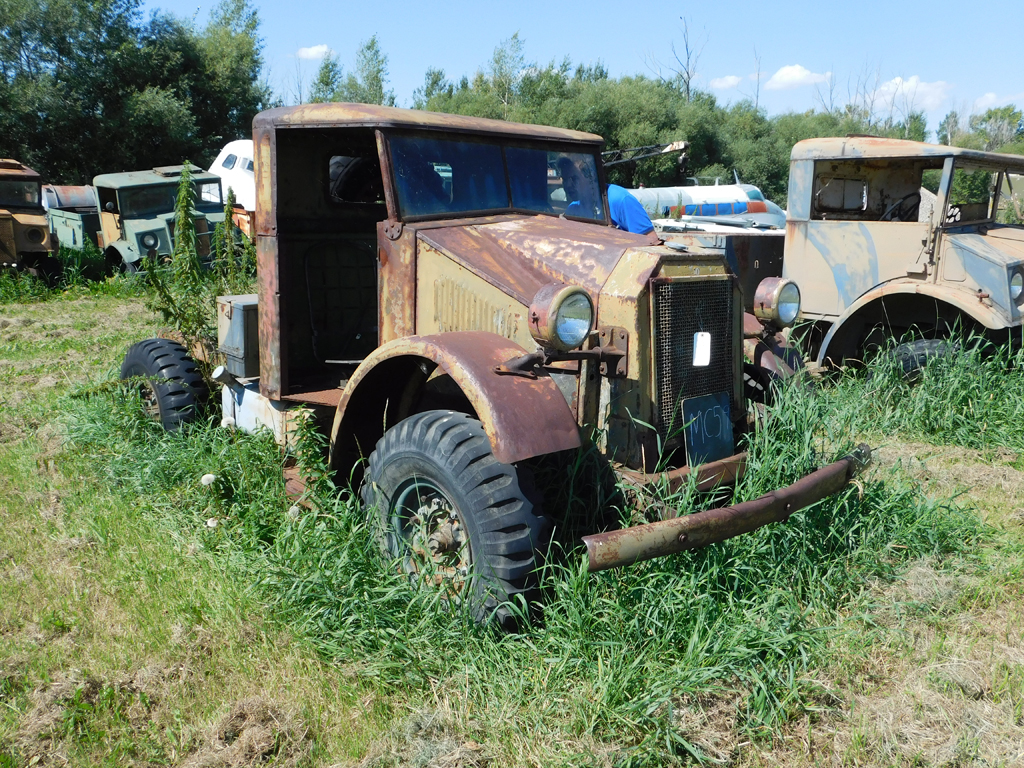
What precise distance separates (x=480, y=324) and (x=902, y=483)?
2.27 metres

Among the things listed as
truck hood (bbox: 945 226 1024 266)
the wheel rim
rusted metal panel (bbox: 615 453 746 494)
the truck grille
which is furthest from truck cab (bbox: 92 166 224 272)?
rusted metal panel (bbox: 615 453 746 494)

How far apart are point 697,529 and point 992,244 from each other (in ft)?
16.3

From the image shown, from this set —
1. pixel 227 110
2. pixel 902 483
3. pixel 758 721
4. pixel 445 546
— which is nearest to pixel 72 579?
pixel 445 546

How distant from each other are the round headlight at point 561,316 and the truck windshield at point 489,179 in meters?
1.13

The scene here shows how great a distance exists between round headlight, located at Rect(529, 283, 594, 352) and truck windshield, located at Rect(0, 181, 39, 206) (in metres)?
13.0

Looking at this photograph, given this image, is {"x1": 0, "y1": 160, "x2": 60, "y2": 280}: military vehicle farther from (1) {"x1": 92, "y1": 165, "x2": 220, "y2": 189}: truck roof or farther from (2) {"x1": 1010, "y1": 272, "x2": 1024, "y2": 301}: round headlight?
(2) {"x1": 1010, "y1": 272, "x2": 1024, "y2": 301}: round headlight

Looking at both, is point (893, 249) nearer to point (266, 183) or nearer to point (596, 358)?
point (596, 358)

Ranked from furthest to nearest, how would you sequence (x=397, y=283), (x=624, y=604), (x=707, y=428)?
(x=397, y=283)
(x=707, y=428)
(x=624, y=604)

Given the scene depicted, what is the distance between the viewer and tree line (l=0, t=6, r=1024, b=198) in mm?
20031

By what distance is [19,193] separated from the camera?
13.1 meters

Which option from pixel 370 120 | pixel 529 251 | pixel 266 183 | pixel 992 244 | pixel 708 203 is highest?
pixel 708 203

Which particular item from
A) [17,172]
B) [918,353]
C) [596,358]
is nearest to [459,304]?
[596,358]

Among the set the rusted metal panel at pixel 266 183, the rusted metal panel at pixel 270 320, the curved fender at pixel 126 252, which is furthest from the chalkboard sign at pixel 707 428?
the curved fender at pixel 126 252

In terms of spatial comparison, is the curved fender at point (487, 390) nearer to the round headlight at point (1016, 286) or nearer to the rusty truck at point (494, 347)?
the rusty truck at point (494, 347)
